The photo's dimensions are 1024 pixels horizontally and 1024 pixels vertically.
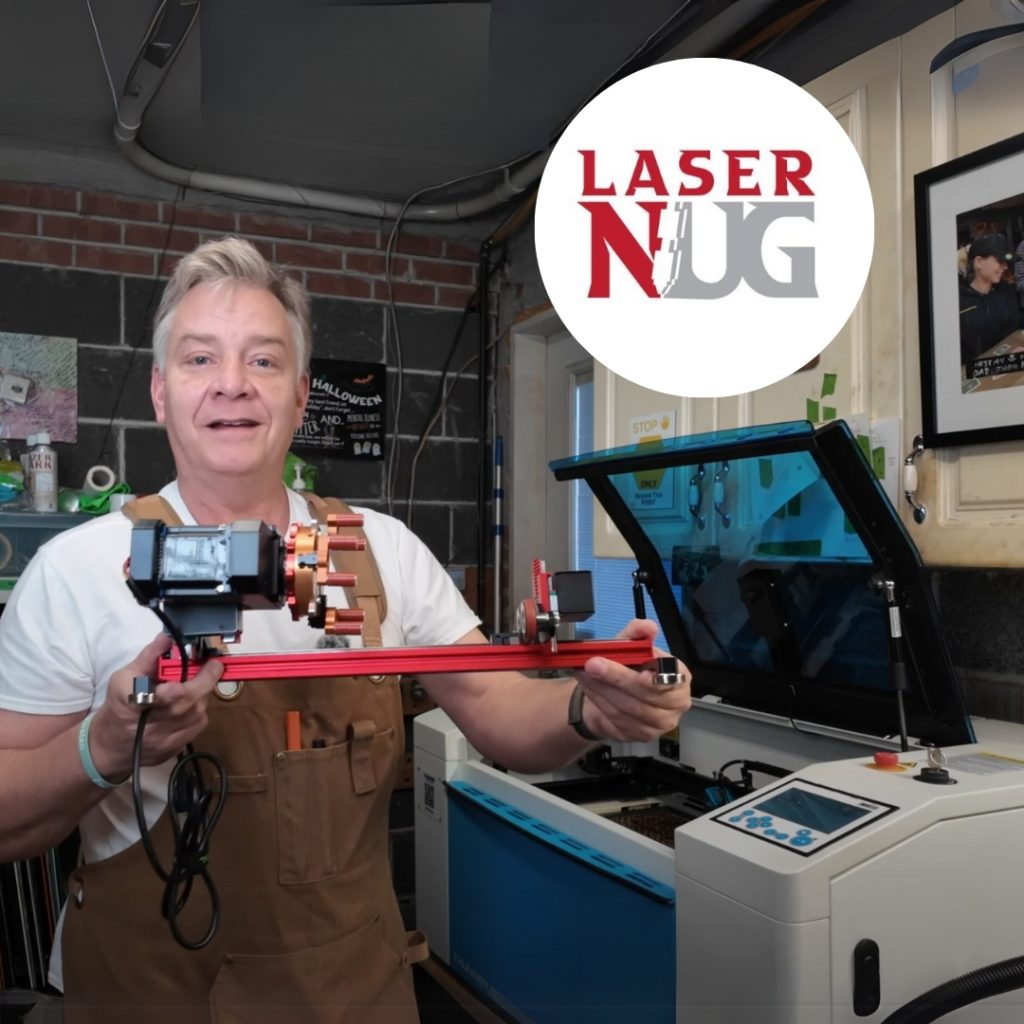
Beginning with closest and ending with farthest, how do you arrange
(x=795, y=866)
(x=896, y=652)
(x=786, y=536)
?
(x=795, y=866) < (x=896, y=652) < (x=786, y=536)

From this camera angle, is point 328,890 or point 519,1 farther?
point 519,1

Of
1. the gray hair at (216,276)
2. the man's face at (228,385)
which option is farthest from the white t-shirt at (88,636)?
the gray hair at (216,276)

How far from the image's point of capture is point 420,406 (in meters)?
3.20

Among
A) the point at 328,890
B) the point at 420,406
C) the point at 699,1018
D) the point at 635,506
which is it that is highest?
the point at 420,406

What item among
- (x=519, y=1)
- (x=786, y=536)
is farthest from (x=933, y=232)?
(x=519, y=1)

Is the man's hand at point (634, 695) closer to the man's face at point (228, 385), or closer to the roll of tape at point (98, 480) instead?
the man's face at point (228, 385)

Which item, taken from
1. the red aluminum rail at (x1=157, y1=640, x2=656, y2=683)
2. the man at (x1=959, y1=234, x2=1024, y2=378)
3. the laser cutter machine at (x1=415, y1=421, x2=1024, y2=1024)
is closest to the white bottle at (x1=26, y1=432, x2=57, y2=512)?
the laser cutter machine at (x1=415, y1=421, x2=1024, y2=1024)

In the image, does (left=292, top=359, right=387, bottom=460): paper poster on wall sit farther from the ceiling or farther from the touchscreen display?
the touchscreen display

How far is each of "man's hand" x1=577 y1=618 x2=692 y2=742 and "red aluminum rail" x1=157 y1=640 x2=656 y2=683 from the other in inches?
1.5

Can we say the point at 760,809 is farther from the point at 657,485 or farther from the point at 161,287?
the point at 161,287

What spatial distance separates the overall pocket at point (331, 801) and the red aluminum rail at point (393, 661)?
1.28 ft

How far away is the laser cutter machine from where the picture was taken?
1.06 m

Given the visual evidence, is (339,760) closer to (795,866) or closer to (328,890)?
(328,890)

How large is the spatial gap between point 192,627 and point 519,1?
1737 millimetres
